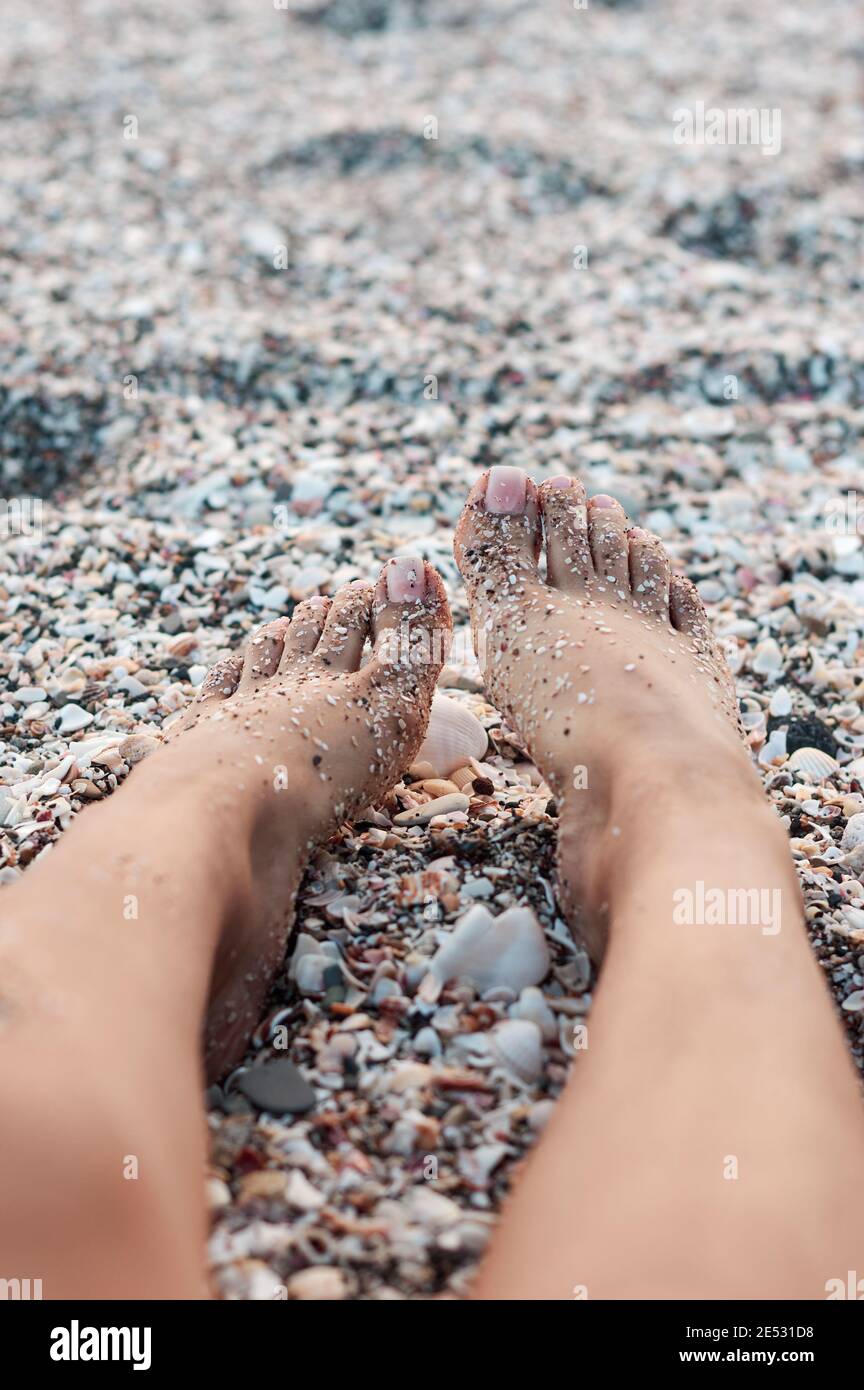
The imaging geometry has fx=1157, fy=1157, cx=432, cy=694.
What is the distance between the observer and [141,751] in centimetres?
241

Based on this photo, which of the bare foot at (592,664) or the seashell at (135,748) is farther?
the seashell at (135,748)

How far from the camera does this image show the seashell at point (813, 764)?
8.47ft

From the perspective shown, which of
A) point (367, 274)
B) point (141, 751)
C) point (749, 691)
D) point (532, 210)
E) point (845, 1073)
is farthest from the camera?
point (532, 210)

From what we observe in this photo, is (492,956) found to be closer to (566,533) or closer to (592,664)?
(592,664)

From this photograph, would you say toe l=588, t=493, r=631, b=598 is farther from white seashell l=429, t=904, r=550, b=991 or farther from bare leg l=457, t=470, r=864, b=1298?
white seashell l=429, t=904, r=550, b=991

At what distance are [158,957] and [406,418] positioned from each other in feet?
8.04

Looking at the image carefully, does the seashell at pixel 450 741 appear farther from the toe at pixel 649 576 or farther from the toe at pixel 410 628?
the toe at pixel 649 576

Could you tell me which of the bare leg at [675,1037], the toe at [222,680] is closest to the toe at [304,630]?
the toe at [222,680]

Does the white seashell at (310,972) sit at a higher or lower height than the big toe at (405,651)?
lower

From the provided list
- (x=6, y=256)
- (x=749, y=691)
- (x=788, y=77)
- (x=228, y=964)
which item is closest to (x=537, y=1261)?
(x=228, y=964)

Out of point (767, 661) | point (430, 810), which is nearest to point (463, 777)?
point (430, 810)

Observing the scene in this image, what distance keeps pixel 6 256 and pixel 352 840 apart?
3325 mm

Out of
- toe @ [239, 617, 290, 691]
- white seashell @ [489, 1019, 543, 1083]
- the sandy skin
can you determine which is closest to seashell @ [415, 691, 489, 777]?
the sandy skin

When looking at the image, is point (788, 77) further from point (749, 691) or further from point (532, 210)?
point (749, 691)
